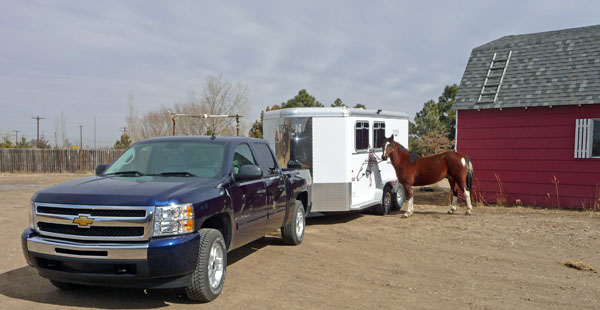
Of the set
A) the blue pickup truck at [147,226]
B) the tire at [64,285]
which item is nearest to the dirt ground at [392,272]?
the tire at [64,285]

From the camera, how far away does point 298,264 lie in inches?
A: 286

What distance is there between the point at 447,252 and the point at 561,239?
2.84m

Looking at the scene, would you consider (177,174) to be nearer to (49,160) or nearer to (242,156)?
(242,156)

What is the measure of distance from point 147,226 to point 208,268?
2.95ft

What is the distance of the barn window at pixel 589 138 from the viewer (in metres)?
13.2

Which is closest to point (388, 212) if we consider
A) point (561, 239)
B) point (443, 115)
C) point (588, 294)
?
point (561, 239)

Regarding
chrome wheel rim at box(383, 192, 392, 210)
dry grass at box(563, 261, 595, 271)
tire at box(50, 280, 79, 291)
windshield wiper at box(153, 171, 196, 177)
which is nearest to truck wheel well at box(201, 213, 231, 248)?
windshield wiper at box(153, 171, 196, 177)

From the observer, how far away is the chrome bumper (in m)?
4.66

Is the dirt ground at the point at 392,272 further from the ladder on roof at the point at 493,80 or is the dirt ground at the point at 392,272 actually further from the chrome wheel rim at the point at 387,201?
the ladder on roof at the point at 493,80

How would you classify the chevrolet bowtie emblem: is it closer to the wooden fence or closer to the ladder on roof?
the ladder on roof

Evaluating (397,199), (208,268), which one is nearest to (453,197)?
(397,199)

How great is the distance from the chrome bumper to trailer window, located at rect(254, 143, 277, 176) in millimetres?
2826

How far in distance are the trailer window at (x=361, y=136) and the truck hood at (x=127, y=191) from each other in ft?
20.9

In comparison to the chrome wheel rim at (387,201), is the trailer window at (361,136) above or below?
above
